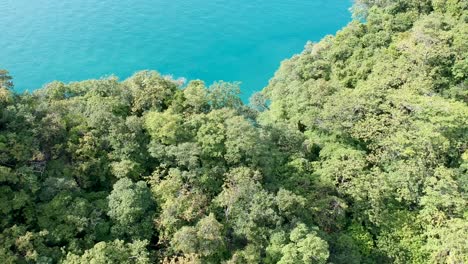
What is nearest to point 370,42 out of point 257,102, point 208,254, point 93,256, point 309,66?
point 309,66

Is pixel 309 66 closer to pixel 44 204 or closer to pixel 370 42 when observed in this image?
pixel 370 42

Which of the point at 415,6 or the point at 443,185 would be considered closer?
the point at 443,185

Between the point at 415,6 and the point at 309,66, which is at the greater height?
the point at 415,6

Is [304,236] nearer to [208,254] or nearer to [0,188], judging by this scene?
[208,254]

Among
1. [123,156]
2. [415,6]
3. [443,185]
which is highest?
[415,6]

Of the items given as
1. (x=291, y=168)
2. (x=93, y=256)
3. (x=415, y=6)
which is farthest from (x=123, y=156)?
(x=415, y=6)

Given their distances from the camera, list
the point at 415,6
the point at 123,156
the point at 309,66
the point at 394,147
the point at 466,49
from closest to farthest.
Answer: the point at 123,156 < the point at 394,147 < the point at 466,49 < the point at 309,66 < the point at 415,6

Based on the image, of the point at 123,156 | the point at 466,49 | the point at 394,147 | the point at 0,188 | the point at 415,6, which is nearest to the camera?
the point at 0,188
